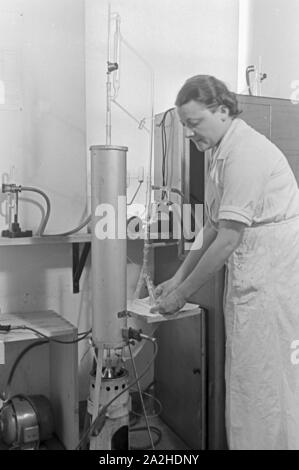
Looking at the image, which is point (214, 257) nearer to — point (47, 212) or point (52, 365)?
point (47, 212)

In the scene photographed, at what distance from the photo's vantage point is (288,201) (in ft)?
4.34

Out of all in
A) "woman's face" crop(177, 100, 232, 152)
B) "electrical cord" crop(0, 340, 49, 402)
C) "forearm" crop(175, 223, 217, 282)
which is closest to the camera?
"woman's face" crop(177, 100, 232, 152)

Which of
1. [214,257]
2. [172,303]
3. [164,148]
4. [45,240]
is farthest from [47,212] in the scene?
[214,257]

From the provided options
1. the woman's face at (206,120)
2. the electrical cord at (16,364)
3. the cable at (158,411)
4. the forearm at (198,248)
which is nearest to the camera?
the woman's face at (206,120)

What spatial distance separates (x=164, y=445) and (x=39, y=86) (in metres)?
1.43

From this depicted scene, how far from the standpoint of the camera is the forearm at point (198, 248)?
1516mm

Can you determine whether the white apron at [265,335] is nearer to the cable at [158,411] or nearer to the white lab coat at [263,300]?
the white lab coat at [263,300]

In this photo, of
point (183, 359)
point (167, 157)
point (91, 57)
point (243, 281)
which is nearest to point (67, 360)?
point (183, 359)

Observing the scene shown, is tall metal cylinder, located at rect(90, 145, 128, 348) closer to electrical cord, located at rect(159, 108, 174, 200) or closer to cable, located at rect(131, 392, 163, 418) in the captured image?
electrical cord, located at rect(159, 108, 174, 200)

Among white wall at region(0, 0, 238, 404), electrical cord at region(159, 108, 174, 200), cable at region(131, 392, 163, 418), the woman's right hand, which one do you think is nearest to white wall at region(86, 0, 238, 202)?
white wall at region(0, 0, 238, 404)

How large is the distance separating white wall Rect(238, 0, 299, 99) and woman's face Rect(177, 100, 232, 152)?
2.81 feet

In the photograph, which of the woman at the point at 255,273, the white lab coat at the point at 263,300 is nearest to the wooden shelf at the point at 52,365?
the woman at the point at 255,273

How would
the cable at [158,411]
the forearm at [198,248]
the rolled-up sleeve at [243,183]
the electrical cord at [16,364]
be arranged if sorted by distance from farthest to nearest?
1. the cable at [158,411]
2. the electrical cord at [16,364]
3. the forearm at [198,248]
4. the rolled-up sleeve at [243,183]

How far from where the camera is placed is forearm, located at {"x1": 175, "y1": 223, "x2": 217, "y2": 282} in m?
1.52
